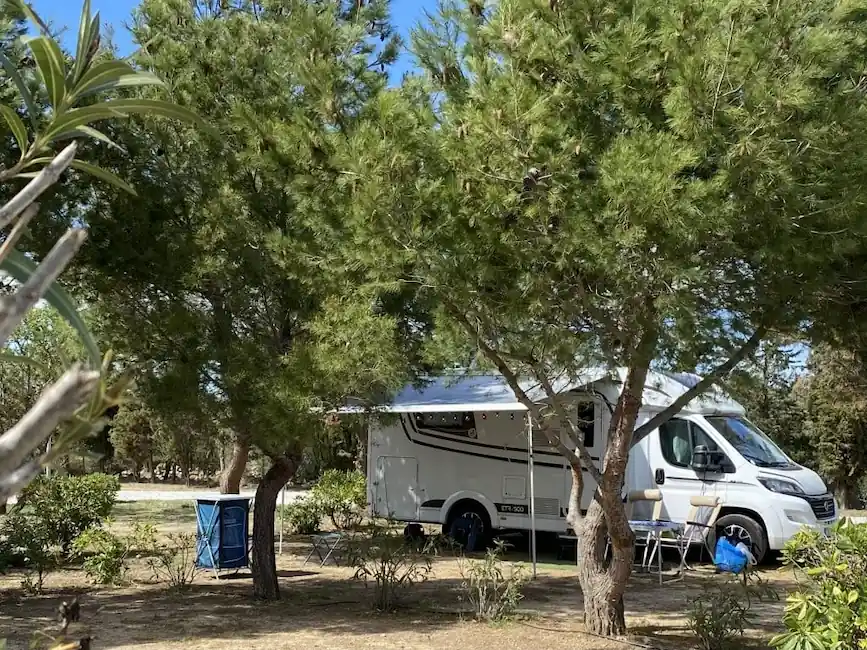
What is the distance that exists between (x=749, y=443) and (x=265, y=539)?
6.60 m

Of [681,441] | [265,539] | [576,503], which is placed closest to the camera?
[576,503]

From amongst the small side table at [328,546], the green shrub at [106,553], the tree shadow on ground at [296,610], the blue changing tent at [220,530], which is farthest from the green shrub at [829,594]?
the small side table at [328,546]

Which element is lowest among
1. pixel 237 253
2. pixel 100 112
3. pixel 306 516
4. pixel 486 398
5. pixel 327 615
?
pixel 327 615

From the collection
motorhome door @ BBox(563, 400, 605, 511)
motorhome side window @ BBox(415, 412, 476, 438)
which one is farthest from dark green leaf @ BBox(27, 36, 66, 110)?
motorhome side window @ BBox(415, 412, 476, 438)

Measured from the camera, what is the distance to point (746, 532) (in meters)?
10.6

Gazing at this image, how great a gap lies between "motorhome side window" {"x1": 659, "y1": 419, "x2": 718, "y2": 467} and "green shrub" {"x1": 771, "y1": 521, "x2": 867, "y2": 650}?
20.8ft

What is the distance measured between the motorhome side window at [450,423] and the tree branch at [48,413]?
11.0m

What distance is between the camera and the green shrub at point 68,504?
33.2 feet

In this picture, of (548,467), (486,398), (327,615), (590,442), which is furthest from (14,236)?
(548,467)

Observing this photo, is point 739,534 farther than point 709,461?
No

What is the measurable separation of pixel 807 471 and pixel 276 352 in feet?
25.0

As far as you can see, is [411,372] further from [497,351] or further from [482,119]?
[482,119]

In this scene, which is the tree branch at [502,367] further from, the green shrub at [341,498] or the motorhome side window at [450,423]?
the green shrub at [341,498]

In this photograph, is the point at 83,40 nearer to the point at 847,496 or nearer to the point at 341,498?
the point at 341,498
